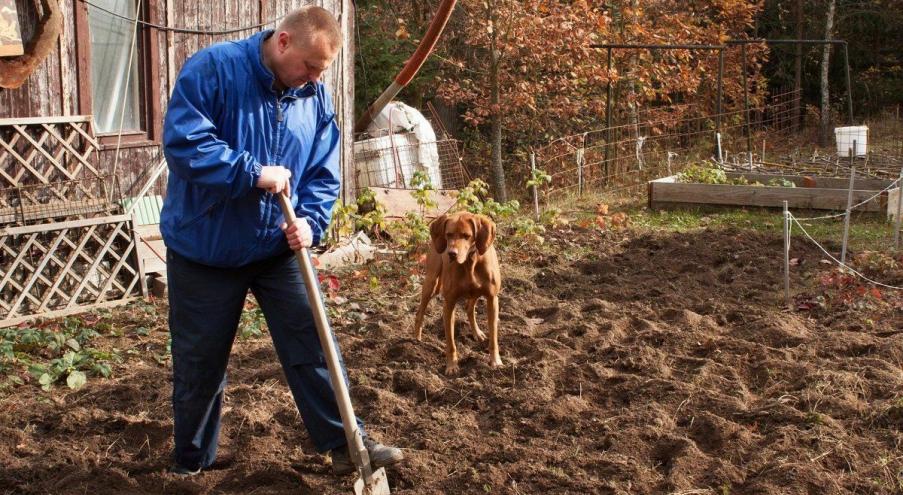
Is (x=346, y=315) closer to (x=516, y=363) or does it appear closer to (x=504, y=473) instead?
(x=516, y=363)

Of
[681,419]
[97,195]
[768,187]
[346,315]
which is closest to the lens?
[681,419]

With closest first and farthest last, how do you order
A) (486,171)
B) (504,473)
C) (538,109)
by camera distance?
(504,473)
(538,109)
(486,171)

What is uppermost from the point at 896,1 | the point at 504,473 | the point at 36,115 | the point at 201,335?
the point at 896,1

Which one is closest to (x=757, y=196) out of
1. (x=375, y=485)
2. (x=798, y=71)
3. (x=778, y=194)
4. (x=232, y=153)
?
(x=778, y=194)

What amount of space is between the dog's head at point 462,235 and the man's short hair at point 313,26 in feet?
7.92

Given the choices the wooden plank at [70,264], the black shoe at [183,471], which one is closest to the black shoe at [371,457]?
the black shoe at [183,471]

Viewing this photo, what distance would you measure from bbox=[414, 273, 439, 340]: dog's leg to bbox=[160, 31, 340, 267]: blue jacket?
2631 mm

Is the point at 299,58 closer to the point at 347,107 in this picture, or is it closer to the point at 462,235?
the point at 462,235

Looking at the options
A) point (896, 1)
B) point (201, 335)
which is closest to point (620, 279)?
point (201, 335)

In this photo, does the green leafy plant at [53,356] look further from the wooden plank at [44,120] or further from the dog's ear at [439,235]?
the dog's ear at [439,235]

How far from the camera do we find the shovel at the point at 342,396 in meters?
3.95

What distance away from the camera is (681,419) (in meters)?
5.12

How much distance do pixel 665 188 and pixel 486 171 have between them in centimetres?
771

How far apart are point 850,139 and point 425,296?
11.1 meters
